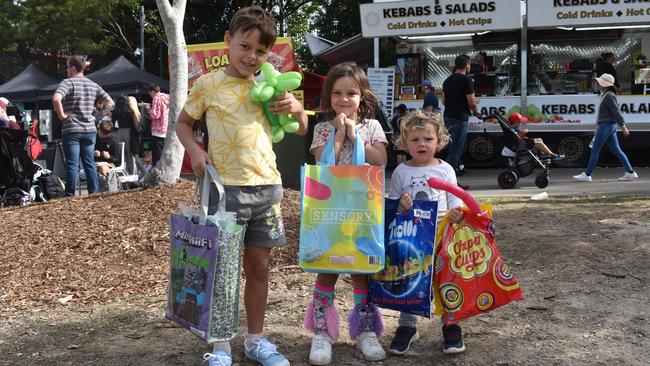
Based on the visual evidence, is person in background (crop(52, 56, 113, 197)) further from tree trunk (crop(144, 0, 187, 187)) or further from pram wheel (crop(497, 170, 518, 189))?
pram wheel (crop(497, 170, 518, 189))

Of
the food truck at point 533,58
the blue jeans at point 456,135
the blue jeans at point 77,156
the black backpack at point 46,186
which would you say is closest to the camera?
the blue jeans at point 77,156

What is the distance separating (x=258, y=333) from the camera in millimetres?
3322

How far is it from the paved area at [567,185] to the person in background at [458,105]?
755mm

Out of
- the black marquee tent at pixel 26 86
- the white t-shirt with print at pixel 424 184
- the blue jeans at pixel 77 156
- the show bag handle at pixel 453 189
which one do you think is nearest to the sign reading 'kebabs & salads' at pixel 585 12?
the blue jeans at pixel 77 156

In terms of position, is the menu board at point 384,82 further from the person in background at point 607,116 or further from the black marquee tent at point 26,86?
the black marquee tent at point 26,86

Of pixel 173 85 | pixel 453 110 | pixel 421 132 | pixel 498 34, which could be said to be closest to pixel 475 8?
pixel 498 34

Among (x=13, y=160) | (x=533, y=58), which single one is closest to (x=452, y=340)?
(x=13, y=160)

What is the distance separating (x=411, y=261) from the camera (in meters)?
3.24

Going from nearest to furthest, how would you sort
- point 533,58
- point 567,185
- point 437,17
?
point 567,185, point 437,17, point 533,58

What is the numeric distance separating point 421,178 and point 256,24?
1109 mm

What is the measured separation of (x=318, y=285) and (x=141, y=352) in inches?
39.1

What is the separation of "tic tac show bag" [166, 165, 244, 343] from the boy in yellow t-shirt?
0.10m

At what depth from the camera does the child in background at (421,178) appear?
11.1 feet

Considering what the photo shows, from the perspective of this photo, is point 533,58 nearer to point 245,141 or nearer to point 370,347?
point 370,347
